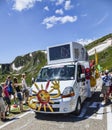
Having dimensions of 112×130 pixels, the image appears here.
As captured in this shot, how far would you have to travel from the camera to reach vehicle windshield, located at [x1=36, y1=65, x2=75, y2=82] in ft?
35.6

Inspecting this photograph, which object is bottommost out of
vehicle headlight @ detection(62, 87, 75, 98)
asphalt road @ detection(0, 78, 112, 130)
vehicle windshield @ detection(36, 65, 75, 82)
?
asphalt road @ detection(0, 78, 112, 130)

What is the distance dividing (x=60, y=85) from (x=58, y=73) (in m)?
1.23

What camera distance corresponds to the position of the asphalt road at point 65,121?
8703 mm

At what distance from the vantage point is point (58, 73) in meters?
11.1

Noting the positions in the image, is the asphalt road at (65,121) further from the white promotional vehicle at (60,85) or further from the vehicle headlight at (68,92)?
the vehicle headlight at (68,92)

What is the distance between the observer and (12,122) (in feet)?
32.3

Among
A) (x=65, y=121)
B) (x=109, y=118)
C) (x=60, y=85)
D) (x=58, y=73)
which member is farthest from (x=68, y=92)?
(x=109, y=118)

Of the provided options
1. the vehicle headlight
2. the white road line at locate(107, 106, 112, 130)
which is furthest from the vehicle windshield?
the white road line at locate(107, 106, 112, 130)

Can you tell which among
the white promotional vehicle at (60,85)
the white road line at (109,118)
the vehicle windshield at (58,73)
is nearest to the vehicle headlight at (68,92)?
the white promotional vehicle at (60,85)

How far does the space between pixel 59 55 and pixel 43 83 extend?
248 centimetres

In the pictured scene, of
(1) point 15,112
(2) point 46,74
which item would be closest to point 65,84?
(2) point 46,74

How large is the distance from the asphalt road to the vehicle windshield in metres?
1.66

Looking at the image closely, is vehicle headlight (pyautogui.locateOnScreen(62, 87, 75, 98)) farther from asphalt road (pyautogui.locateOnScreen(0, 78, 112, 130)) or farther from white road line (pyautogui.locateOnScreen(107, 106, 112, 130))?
white road line (pyautogui.locateOnScreen(107, 106, 112, 130))

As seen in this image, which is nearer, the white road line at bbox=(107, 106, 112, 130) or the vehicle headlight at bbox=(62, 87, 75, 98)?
the white road line at bbox=(107, 106, 112, 130)
